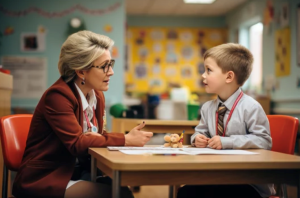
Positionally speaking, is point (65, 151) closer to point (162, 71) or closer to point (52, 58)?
point (52, 58)

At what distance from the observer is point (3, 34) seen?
17.2ft

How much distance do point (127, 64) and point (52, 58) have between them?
2748 millimetres

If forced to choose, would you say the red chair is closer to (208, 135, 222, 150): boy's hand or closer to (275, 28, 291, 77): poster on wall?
(208, 135, 222, 150): boy's hand

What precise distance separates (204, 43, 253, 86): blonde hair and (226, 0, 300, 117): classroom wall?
342 centimetres

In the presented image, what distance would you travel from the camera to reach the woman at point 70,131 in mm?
1395

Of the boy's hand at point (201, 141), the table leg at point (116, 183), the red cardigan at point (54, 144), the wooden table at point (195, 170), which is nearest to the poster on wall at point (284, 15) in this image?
the boy's hand at point (201, 141)

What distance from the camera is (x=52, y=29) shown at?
5285 mm

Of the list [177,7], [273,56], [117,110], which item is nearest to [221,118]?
[117,110]

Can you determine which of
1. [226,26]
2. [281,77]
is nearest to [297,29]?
[281,77]

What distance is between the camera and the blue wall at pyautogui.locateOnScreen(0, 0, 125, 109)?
5.26m

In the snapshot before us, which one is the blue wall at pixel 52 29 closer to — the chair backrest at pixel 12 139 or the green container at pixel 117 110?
the green container at pixel 117 110

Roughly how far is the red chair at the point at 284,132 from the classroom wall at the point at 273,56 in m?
3.25

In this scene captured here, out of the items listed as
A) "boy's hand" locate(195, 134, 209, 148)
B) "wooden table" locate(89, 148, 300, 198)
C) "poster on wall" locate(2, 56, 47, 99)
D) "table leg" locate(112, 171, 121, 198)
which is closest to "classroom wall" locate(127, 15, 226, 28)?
"poster on wall" locate(2, 56, 47, 99)

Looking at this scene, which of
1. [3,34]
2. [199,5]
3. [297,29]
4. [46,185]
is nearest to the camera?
[46,185]
